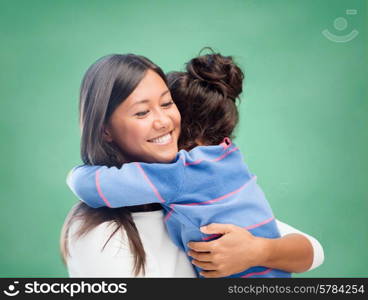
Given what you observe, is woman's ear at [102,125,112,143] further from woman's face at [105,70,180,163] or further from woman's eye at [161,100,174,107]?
woman's eye at [161,100,174,107]

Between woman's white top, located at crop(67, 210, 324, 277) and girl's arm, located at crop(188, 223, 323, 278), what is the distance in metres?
0.05

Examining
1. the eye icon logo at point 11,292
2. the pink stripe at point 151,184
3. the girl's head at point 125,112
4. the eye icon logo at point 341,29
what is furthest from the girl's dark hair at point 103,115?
the eye icon logo at point 341,29

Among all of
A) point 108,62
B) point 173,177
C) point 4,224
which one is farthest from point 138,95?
point 4,224

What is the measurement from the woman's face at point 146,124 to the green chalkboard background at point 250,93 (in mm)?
469

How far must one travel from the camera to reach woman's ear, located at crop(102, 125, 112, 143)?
3.85 feet

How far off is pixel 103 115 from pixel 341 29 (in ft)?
2.86

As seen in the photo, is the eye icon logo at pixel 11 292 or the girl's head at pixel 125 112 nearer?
the girl's head at pixel 125 112

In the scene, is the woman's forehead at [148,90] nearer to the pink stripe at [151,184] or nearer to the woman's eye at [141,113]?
the woman's eye at [141,113]

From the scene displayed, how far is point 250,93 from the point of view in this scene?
1638mm

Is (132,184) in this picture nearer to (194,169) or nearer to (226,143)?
(194,169)

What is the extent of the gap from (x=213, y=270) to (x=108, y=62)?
547 mm

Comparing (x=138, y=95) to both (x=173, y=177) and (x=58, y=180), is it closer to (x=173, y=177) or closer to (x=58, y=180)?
(x=173, y=177)

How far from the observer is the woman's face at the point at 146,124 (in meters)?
1.13

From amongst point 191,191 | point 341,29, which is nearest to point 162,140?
point 191,191
